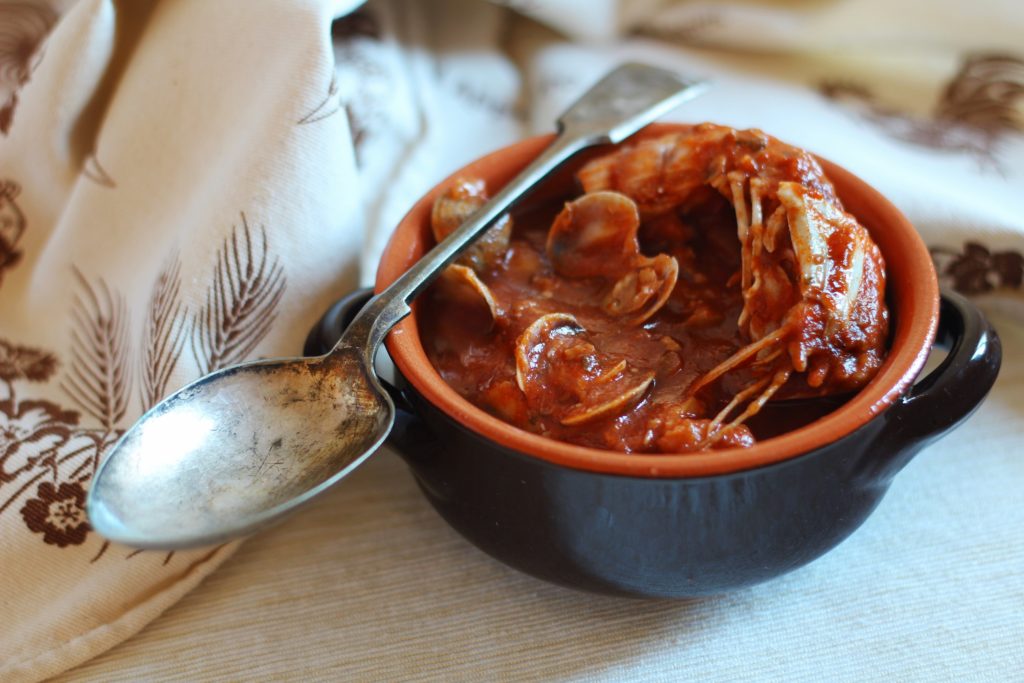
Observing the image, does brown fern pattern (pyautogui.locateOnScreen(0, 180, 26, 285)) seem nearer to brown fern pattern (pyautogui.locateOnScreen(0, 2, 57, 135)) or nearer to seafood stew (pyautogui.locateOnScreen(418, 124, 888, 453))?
brown fern pattern (pyautogui.locateOnScreen(0, 2, 57, 135))

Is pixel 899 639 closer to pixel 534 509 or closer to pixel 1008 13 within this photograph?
pixel 534 509

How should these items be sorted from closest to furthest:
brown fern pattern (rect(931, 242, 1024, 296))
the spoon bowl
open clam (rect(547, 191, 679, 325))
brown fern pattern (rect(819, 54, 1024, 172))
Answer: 1. the spoon bowl
2. open clam (rect(547, 191, 679, 325))
3. brown fern pattern (rect(931, 242, 1024, 296))
4. brown fern pattern (rect(819, 54, 1024, 172))

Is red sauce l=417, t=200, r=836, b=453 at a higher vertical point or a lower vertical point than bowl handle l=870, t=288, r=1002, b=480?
higher

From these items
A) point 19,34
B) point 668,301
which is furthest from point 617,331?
point 19,34

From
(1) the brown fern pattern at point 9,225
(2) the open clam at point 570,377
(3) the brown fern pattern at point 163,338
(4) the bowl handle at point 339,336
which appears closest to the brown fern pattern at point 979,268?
(2) the open clam at point 570,377

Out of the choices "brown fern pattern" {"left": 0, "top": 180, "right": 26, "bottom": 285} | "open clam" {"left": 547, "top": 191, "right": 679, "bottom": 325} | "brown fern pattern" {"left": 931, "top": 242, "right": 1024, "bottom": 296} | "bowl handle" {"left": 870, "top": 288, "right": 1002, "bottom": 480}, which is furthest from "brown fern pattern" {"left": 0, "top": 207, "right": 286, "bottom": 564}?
"brown fern pattern" {"left": 931, "top": 242, "right": 1024, "bottom": 296}

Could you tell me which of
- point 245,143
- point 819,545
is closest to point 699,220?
point 819,545

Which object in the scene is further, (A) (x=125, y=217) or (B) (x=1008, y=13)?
(B) (x=1008, y=13)

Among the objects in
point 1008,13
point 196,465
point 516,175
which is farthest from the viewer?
point 1008,13
